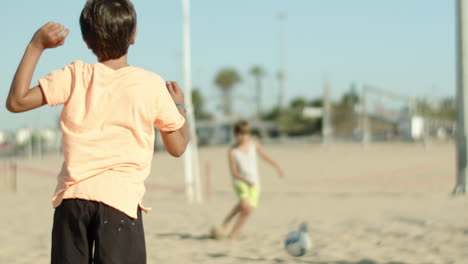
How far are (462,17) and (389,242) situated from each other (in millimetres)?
5480

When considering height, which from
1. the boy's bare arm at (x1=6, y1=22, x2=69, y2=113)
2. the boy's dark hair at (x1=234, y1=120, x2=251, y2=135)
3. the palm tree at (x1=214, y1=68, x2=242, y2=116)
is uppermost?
the boy's bare arm at (x1=6, y1=22, x2=69, y2=113)

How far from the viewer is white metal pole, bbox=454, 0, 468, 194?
10.3 m

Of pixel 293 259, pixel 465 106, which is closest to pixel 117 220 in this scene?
pixel 293 259

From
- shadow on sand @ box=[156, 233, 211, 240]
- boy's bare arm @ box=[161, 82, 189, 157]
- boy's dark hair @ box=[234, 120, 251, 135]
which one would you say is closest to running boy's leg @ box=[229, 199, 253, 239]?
shadow on sand @ box=[156, 233, 211, 240]

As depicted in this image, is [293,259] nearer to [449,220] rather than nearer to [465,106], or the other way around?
[449,220]

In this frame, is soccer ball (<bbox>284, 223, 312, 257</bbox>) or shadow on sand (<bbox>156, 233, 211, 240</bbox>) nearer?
soccer ball (<bbox>284, 223, 312, 257</bbox>)

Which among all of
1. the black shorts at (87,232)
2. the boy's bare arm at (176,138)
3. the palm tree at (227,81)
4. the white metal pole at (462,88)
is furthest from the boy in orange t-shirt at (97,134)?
the palm tree at (227,81)

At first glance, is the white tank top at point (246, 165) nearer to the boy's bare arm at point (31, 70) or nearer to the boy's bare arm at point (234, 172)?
the boy's bare arm at point (234, 172)

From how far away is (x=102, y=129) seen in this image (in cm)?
196

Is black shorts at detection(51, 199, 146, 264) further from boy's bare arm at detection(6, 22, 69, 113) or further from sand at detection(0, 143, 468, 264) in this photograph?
sand at detection(0, 143, 468, 264)

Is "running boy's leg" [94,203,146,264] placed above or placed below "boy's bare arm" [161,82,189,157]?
below

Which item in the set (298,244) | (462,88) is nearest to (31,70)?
(298,244)

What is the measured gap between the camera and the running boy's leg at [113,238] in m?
1.95

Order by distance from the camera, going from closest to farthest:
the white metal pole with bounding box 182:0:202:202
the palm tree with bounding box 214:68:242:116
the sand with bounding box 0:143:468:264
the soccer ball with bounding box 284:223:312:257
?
1. the soccer ball with bounding box 284:223:312:257
2. the sand with bounding box 0:143:468:264
3. the white metal pole with bounding box 182:0:202:202
4. the palm tree with bounding box 214:68:242:116
